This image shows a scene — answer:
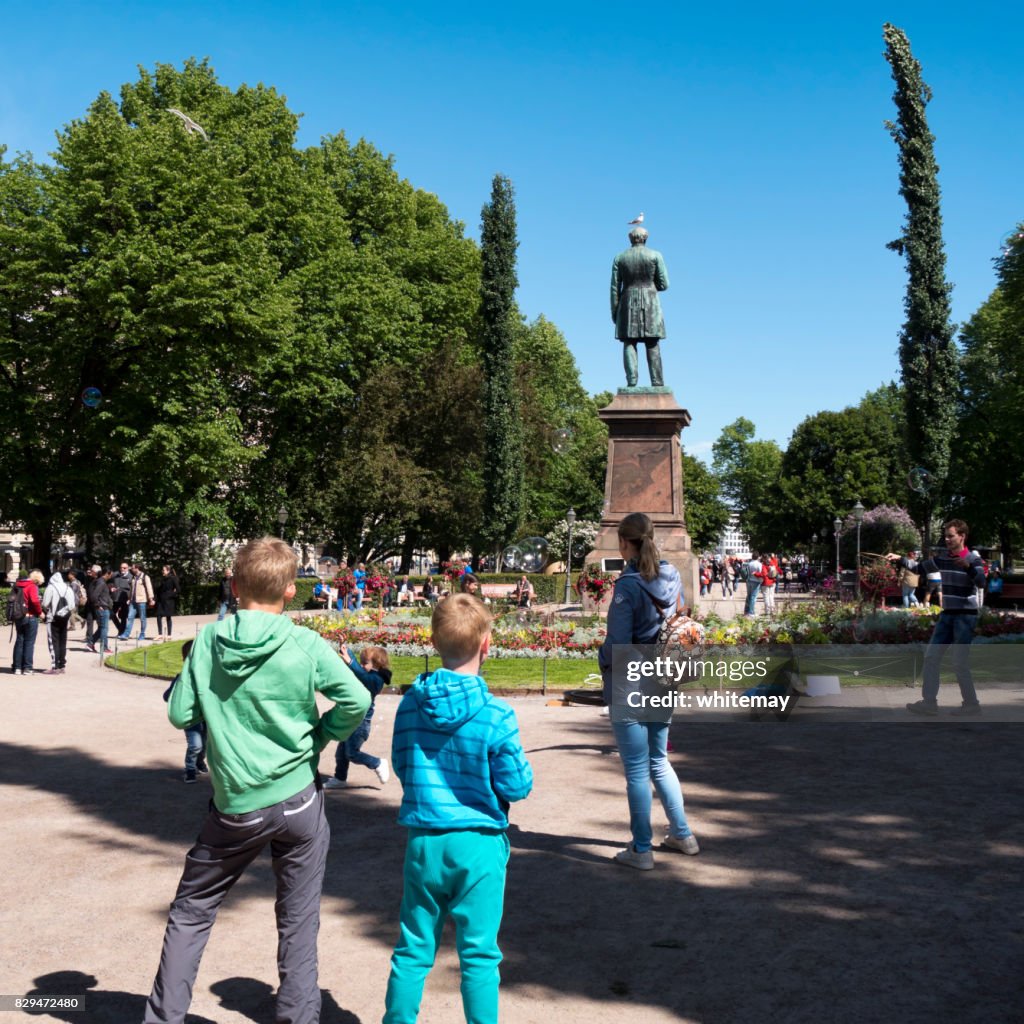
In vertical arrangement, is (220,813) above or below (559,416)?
below

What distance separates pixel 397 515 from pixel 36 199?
1778 cm

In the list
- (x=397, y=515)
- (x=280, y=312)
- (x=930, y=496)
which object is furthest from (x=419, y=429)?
(x=930, y=496)

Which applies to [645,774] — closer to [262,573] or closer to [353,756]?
[262,573]

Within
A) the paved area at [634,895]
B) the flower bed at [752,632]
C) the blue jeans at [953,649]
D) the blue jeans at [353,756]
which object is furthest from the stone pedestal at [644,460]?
the blue jeans at [353,756]

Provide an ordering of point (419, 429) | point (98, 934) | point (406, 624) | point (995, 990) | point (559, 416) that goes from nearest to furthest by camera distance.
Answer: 1. point (995, 990)
2. point (98, 934)
3. point (406, 624)
4. point (419, 429)
5. point (559, 416)

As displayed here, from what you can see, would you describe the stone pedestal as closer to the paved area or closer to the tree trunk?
the paved area

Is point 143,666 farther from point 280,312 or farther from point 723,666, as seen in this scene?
point 280,312

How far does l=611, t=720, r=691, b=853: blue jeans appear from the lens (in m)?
6.04

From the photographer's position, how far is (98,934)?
5.27 m

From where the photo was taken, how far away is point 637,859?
621 cm

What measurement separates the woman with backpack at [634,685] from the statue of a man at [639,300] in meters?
19.5

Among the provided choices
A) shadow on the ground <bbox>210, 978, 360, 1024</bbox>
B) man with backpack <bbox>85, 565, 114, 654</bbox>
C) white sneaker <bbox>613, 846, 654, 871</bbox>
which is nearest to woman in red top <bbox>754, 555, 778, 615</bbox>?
man with backpack <bbox>85, 565, 114, 654</bbox>

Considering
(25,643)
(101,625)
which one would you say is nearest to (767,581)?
(101,625)

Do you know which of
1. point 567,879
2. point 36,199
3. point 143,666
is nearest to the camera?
point 567,879
